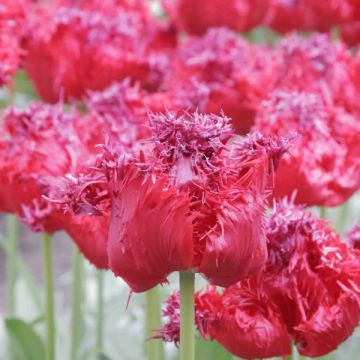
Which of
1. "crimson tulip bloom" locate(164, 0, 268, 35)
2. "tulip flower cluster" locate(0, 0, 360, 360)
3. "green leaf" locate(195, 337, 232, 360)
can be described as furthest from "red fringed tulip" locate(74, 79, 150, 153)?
"crimson tulip bloom" locate(164, 0, 268, 35)

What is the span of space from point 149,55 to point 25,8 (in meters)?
0.22

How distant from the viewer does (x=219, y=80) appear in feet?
5.04

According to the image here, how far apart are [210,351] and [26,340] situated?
1.15 ft

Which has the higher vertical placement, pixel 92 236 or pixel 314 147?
pixel 314 147

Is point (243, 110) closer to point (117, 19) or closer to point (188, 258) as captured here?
point (117, 19)

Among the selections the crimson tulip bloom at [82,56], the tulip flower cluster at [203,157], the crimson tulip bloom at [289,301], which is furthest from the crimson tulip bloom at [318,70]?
the crimson tulip bloom at [289,301]

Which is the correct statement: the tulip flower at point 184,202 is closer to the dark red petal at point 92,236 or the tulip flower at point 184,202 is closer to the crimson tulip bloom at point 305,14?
the dark red petal at point 92,236

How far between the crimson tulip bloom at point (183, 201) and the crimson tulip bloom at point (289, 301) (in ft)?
0.39

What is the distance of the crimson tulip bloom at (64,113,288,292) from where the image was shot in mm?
766

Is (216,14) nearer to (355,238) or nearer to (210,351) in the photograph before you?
(210,351)

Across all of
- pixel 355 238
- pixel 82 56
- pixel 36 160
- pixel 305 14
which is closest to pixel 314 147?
pixel 355 238

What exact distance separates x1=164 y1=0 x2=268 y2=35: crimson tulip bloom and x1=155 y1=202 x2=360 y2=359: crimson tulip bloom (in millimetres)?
1006

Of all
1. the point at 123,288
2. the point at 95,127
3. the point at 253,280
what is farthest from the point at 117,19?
the point at 253,280

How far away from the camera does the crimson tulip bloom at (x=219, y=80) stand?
1442 mm
